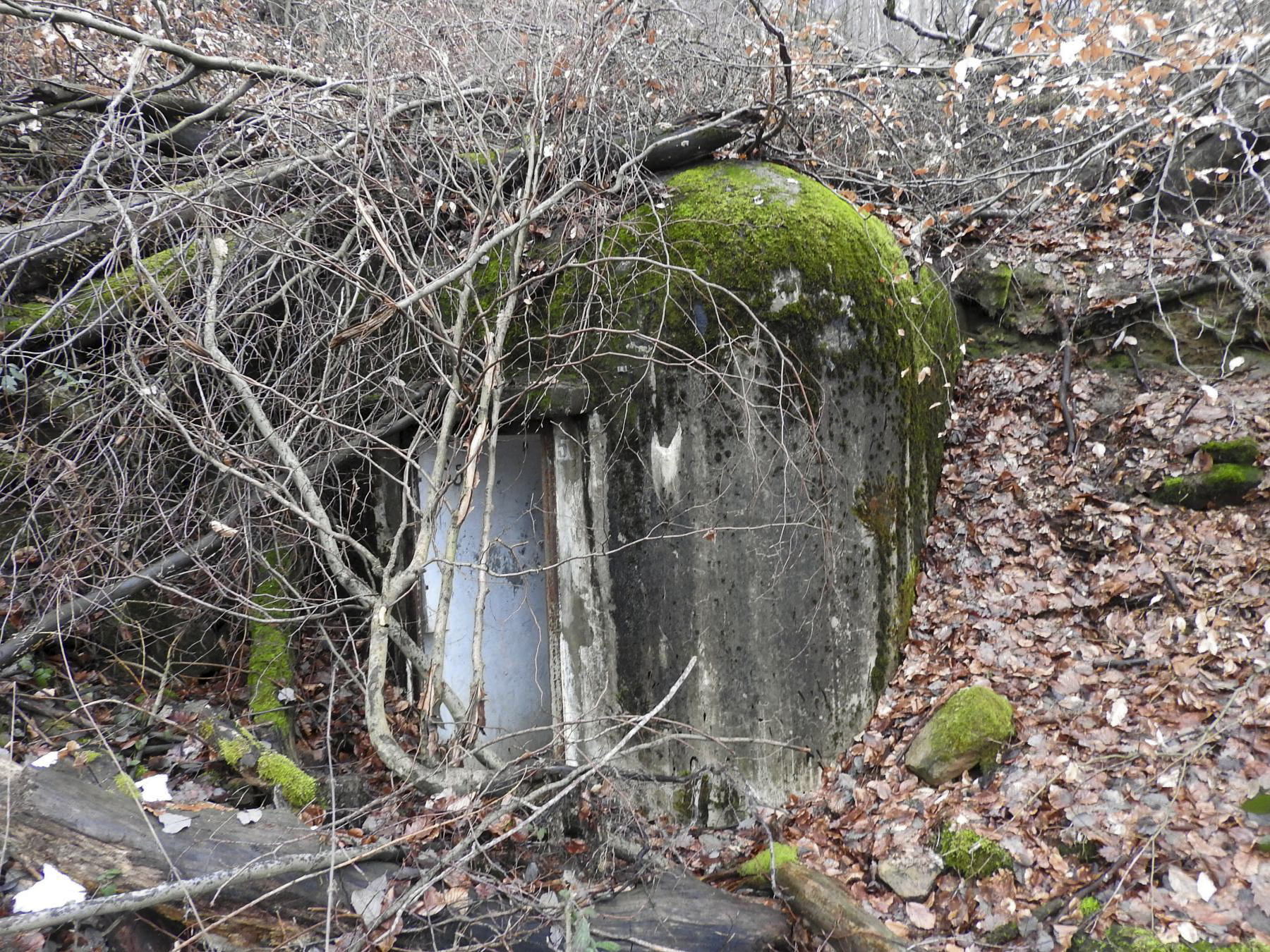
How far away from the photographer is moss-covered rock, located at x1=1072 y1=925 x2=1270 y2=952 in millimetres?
2793

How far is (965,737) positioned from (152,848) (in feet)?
12.6

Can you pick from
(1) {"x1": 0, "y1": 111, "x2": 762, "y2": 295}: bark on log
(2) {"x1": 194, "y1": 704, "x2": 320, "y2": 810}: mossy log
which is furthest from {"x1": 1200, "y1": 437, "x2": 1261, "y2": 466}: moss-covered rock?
(2) {"x1": 194, "y1": 704, "x2": 320, "y2": 810}: mossy log

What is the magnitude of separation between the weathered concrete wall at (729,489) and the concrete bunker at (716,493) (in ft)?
0.04

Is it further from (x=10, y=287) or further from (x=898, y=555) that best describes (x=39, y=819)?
(x=898, y=555)

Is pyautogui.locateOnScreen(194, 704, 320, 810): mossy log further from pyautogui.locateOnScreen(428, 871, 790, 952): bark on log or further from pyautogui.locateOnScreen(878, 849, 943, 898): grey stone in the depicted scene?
pyautogui.locateOnScreen(878, 849, 943, 898): grey stone

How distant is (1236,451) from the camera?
507 centimetres

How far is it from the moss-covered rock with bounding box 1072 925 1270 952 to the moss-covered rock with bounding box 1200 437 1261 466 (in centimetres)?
331

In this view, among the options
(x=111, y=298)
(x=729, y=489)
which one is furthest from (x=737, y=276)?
(x=111, y=298)

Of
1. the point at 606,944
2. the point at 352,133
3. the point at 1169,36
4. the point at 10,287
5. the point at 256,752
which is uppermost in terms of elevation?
the point at 1169,36

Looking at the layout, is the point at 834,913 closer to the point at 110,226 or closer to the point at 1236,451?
the point at 1236,451

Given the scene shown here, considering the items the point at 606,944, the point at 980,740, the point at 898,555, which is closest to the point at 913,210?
the point at 898,555

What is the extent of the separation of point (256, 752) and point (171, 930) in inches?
45.2

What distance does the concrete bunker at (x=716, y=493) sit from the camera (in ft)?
15.3

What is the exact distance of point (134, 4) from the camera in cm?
703
